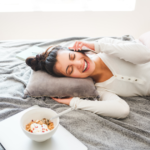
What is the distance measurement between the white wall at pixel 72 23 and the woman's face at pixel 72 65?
1.56 metres

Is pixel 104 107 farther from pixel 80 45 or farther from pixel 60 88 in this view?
pixel 80 45

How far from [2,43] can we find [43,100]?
44.7 inches

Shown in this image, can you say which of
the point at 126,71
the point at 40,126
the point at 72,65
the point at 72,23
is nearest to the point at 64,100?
the point at 72,65

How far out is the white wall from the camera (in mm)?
2352

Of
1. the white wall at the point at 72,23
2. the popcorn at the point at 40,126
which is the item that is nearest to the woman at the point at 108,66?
the popcorn at the point at 40,126

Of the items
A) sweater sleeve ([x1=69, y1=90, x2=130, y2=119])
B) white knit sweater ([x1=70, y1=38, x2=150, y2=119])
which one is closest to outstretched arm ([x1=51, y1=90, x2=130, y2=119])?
sweater sleeve ([x1=69, y1=90, x2=130, y2=119])

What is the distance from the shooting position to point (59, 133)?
67 cm

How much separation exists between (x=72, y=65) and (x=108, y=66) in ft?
0.92

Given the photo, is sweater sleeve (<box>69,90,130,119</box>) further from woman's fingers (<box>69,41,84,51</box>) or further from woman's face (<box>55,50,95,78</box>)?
woman's fingers (<box>69,41,84,51</box>)

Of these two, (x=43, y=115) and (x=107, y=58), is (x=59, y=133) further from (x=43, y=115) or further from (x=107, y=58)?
(x=107, y=58)

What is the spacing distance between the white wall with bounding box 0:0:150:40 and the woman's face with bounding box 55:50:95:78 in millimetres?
1559

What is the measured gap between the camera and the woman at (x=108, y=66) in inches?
39.6

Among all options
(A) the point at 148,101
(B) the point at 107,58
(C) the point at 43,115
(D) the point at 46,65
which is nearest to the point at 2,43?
(D) the point at 46,65

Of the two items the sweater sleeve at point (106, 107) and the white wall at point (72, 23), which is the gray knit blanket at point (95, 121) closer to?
the sweater sleeve at point (106, 107)
